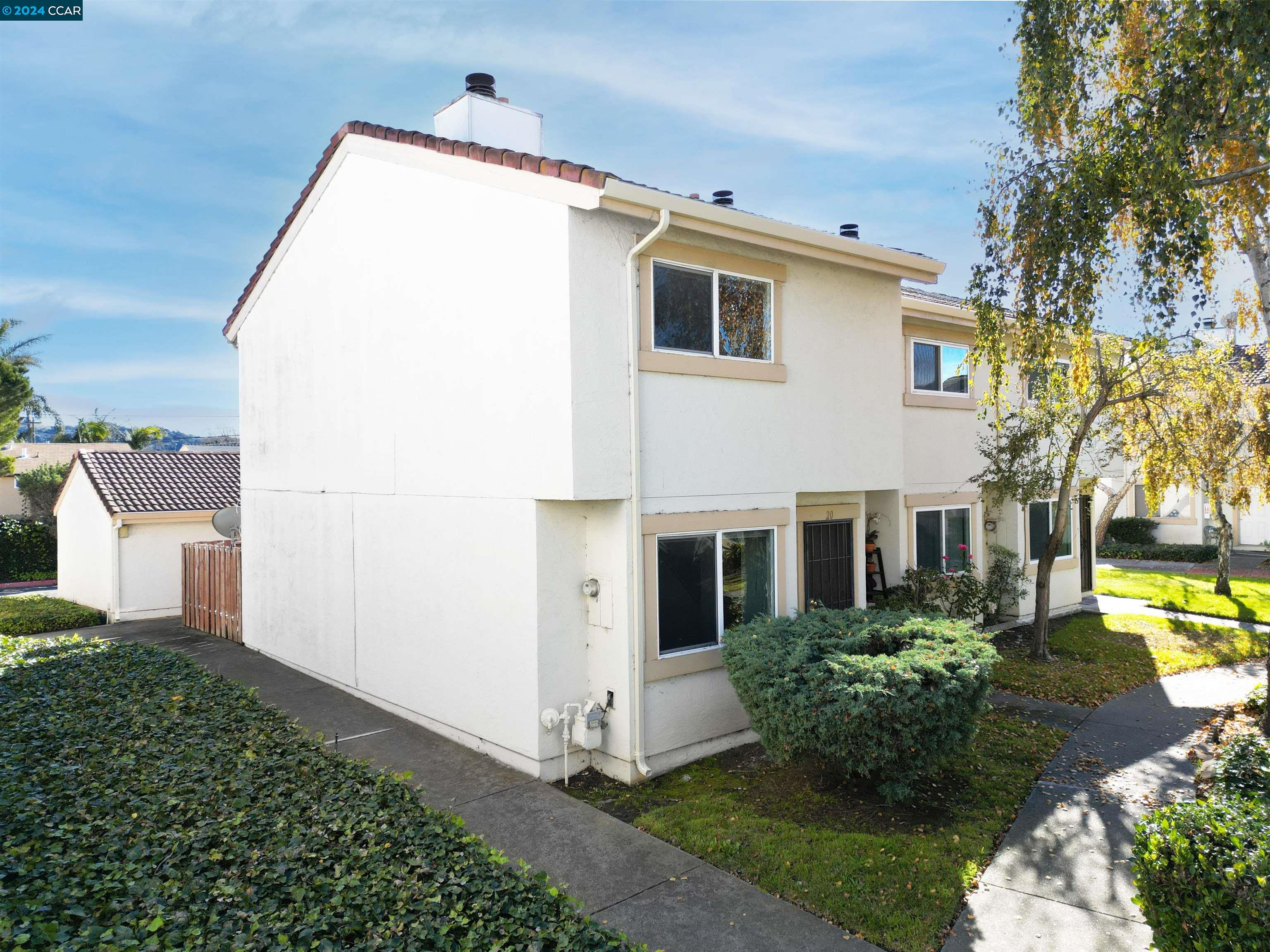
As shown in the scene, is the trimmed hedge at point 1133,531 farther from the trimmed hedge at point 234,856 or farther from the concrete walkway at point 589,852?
the trimmed hedge at point 234,856

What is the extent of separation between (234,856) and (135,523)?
16.5m

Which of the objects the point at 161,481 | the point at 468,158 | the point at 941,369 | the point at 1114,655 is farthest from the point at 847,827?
the point at 161,481

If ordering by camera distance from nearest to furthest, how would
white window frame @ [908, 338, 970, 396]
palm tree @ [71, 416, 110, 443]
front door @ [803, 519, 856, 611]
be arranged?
1. front door @ [803, 519, 856, 611]
2. white window frame @ [908, 338, 970, 396]
3. palm tree @ [71, 416, 110, 443]

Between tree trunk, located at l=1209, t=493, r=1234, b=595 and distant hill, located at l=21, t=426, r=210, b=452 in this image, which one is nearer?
tree trunk, located at l=1209, t=493, r=1234, b=595

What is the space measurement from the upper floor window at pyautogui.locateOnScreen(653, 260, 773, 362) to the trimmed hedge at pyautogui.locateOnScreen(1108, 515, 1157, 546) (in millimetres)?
24189

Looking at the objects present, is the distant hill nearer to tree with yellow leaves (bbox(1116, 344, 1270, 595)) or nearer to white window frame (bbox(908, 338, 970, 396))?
white window frame (bbox(908, 338, 970, 396))

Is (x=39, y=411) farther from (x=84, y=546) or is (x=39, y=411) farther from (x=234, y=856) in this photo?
(x=234, y=856)

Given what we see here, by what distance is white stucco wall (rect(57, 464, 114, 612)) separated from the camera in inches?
753

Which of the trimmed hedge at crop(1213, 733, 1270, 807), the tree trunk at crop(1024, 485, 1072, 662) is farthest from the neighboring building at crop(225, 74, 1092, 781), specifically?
the trimmed hedge at crop(1213, 733, 1270, 807)

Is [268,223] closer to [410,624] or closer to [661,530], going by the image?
[410,624]

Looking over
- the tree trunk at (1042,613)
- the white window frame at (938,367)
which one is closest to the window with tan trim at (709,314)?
the white window frame at (938,367)

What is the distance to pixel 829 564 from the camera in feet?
36.4

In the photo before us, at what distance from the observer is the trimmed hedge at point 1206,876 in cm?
372

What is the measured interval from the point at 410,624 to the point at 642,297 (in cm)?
517
